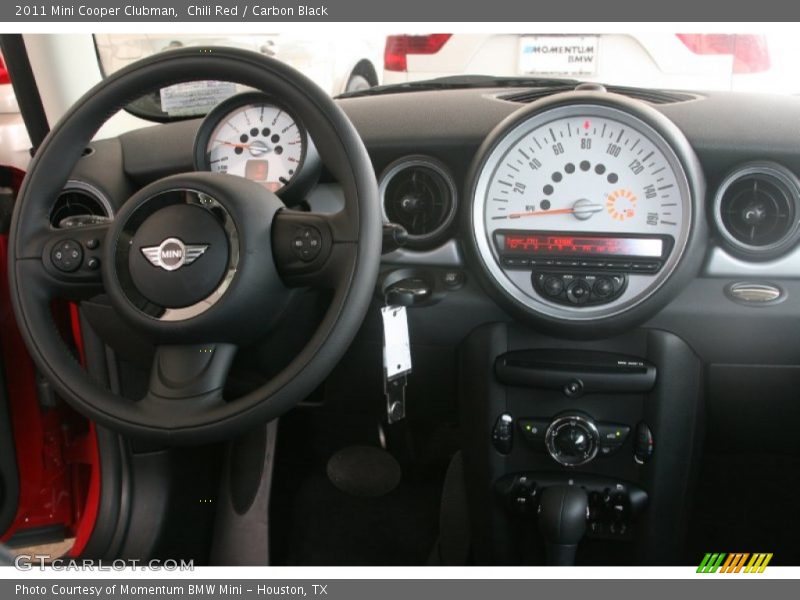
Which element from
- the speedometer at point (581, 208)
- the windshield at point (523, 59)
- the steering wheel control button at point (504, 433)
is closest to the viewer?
the speedometer at point (581, 208)

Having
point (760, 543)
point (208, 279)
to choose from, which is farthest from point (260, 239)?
point (760, 543)

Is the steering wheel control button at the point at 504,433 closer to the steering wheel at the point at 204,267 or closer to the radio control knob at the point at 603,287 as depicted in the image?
the radio control knob at the point at 603,287

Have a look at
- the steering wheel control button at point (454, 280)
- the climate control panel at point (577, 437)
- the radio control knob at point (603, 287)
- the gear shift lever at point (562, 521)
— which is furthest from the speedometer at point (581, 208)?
the gear shift lever at point (562, 521)

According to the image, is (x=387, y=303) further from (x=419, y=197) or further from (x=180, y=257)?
(x=180, y=257)

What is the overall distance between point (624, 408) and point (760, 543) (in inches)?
25.4

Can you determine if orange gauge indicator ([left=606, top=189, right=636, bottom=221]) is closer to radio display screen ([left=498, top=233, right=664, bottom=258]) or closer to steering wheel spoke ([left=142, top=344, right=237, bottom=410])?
radio display screen ([left=498, top=233, right=664, bottom=258])

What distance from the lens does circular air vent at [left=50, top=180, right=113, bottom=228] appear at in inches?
62.0

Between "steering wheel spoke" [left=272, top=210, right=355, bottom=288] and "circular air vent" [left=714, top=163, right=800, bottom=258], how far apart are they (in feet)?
2.49

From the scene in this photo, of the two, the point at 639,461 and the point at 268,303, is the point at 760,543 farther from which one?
the point at 268,303

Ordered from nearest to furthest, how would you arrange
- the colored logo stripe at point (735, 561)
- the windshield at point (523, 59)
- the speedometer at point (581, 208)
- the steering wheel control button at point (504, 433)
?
1. the speedometer at point (581, 208)
2. the steering wheel control button at point (504, 433)
3. the colored logo stripe at point (735, 561)
4. the windshield at point (523, 59)

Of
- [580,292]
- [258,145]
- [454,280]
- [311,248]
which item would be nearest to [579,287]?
[580,292]

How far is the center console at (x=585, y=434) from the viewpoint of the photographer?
144 cm

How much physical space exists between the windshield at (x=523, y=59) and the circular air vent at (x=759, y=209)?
0.39 meters

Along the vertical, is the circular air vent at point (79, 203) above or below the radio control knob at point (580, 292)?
above
